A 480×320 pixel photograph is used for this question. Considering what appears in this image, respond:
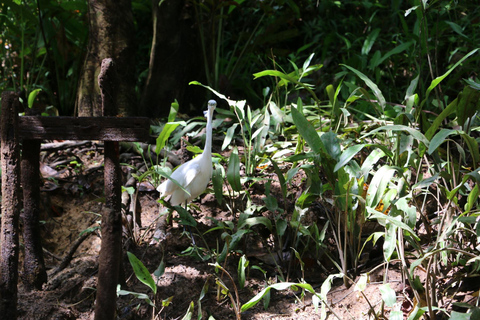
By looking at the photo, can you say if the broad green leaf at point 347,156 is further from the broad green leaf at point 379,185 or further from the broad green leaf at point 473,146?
the broad green leaf at point 473,146

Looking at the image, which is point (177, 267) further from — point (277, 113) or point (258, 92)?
point (258, 92)

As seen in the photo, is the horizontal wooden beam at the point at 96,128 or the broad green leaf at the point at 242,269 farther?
the broad green leaf at the point at 242,269

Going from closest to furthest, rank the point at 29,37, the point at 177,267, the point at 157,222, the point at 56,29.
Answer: the point at 177,267
the point at 157,222
the point at 56,29
the point at 29,37

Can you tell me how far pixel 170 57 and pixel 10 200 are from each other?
7.54 ft

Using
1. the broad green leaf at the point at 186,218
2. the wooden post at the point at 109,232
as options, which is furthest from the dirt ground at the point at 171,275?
the wooden post at the point at 109,232

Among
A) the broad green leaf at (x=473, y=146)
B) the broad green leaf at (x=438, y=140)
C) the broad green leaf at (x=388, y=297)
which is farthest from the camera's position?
the broad green leaf at (x=473, y=146)

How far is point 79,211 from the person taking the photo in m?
3.38

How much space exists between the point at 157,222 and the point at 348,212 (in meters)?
1.17

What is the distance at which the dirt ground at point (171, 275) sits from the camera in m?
2.48

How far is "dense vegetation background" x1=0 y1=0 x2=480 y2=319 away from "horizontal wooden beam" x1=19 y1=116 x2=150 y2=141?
77cm

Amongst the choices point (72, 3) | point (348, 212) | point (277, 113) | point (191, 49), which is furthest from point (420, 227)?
point (72, 3)

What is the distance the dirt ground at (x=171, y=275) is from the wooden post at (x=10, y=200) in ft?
0.97

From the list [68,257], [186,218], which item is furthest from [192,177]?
[68,257]

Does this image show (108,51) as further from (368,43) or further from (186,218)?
(368,43)
